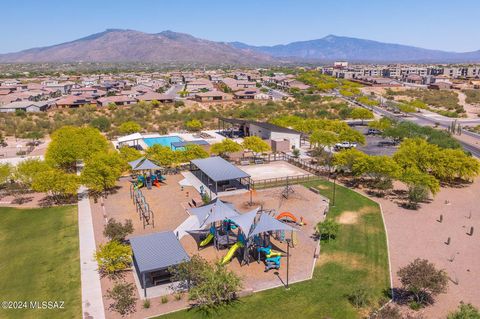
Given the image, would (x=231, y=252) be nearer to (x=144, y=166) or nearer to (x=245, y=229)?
(x=245, y=229)

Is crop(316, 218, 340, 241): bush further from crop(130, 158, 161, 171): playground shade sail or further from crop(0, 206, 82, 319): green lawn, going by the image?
crop(130, 158, 161, 171): playground shade sail

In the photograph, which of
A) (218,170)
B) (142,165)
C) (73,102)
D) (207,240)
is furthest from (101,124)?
(207,240)

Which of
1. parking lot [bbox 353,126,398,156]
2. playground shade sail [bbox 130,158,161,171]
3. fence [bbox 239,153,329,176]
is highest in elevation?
playground shade sail [bbox 130,158,161,171]

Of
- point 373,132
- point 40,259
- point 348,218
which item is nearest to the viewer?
point 40,259

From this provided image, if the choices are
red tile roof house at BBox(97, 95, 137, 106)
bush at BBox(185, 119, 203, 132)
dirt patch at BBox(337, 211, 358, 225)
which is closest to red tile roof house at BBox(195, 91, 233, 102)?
red tile roof house at BBox(97, 95, 137, 106)

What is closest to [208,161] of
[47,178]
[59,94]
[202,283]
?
[47,178]

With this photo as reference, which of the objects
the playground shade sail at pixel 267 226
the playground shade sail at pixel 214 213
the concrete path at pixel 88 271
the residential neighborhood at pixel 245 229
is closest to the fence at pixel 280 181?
the residential neighborhood at pixel 245 229
